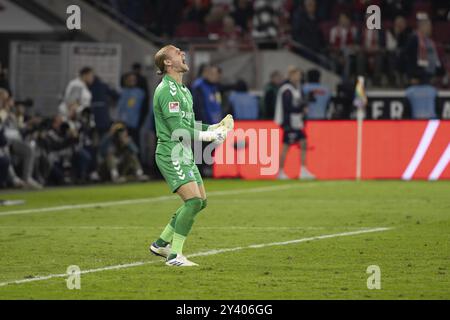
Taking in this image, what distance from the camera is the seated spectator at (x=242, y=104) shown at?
31.4m

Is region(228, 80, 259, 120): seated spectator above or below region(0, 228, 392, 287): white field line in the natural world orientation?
above

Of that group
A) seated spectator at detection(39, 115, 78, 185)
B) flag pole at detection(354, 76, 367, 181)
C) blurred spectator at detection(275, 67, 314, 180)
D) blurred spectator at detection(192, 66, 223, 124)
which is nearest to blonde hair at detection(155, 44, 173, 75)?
seated spectator at detection(39, 115, 78, 185)

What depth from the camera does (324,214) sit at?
20672 mm

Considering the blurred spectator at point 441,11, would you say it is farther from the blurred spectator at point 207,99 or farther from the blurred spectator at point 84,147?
the blurred spectator at point 84,147

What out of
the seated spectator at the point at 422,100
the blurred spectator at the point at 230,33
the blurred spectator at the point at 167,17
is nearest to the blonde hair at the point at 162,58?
the seated spectator at the point at 422,100

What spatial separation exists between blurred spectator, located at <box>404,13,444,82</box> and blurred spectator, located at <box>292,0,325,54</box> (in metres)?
3.22

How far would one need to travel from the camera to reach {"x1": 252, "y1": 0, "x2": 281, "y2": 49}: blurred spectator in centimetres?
3500

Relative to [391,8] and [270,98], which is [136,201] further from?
[391,8]

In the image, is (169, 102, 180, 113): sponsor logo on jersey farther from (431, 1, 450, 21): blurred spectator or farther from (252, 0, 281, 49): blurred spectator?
(431, 1, 450, 21): blurred spectator

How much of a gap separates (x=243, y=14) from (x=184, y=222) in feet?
78.4

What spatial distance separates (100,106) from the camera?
1146 inches

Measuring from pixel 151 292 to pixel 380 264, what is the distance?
10.4 feet

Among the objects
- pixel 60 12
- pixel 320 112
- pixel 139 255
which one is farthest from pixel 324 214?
pixel 60 12

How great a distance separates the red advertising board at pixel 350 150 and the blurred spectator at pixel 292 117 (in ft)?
0.94
